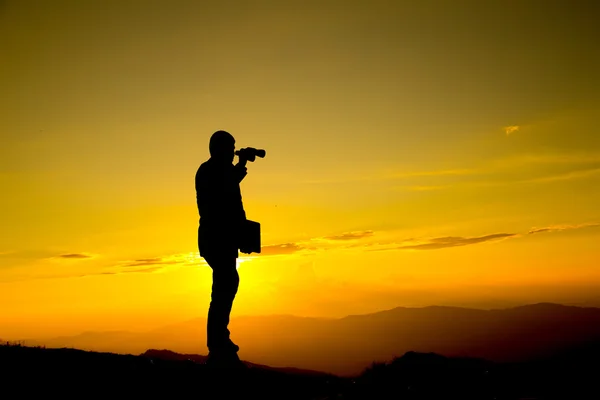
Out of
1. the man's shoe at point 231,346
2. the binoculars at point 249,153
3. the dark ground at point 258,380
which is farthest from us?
the binoculars at point 249,153

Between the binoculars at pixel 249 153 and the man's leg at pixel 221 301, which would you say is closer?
the man's leg at pixel 221 301

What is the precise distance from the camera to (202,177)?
472 inches

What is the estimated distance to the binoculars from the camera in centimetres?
1229

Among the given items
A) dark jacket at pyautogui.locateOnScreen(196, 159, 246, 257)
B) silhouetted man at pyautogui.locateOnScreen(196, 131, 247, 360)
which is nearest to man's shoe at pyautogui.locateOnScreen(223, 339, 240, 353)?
silhouetted man at pyautogui.locateOnScreen(196, 131, 247, 360)

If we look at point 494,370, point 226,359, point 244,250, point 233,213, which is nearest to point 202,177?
point 233,213

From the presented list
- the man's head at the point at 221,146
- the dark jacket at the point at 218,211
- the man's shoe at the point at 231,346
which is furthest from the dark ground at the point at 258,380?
the man's head at the point at 221,146

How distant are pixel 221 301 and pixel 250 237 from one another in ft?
4.74

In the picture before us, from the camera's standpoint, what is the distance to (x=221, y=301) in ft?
38.3

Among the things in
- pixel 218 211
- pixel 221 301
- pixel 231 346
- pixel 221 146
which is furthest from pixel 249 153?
pixel 231 346

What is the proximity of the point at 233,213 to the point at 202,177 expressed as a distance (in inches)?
39.1

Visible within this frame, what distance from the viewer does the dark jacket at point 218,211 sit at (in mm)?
11789

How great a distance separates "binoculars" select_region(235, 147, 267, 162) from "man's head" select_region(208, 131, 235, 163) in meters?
0.23

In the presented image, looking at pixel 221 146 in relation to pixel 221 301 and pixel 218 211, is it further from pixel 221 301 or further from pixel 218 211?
pixel 221 301

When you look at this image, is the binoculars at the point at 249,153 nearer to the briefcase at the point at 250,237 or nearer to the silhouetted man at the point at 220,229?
the silhouetted man at the point at 220,229
